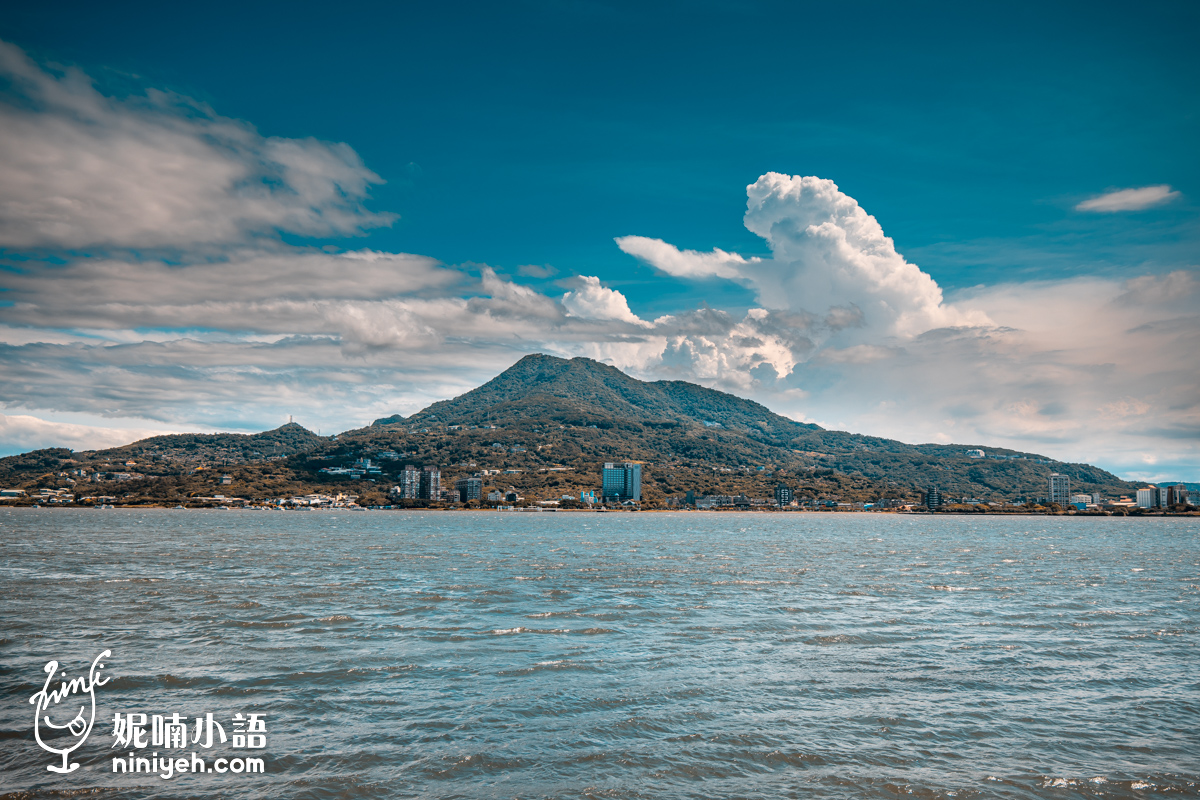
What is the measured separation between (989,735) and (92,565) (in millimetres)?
63914

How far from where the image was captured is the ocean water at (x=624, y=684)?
14.8 metres

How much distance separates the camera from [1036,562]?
232 feet

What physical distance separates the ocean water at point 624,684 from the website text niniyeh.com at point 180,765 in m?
0.30

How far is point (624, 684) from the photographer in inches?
856

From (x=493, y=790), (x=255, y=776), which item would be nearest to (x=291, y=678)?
(x=255, y=776)

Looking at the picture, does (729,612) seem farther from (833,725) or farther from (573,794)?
(573,794)

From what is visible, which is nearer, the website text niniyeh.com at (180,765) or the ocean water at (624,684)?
the ocean water at (624,684)
